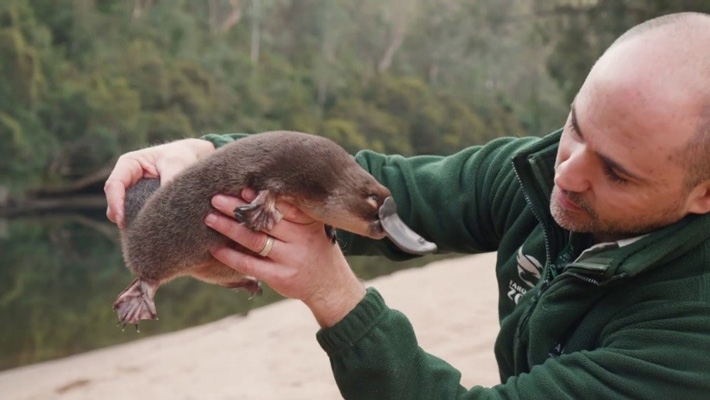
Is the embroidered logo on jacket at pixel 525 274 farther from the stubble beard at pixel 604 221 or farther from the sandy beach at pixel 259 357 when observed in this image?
the sandy beach at pixel 259 357

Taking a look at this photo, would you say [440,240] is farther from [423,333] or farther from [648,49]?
[423,333]

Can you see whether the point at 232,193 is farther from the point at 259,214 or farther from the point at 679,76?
the point at 679,76

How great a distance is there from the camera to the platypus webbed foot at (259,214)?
1.77m

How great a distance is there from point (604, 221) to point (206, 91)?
31.8 m

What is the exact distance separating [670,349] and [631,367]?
9cm

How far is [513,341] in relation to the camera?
213cm

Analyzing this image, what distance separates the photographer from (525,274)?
7.22ft

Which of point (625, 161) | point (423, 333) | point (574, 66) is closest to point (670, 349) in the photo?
point (625, 161)

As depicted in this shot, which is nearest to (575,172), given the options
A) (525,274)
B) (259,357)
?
(525,274)

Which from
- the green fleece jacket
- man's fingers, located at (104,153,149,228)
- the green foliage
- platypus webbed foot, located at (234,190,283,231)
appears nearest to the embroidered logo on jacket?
the green fleece jacket

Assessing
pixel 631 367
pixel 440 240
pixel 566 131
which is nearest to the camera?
pixel 631 367

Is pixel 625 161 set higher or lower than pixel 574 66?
higher

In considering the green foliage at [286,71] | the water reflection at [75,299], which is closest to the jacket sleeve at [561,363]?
the water reflection at [75,299]

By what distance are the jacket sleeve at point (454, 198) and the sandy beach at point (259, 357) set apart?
2.36 metres
